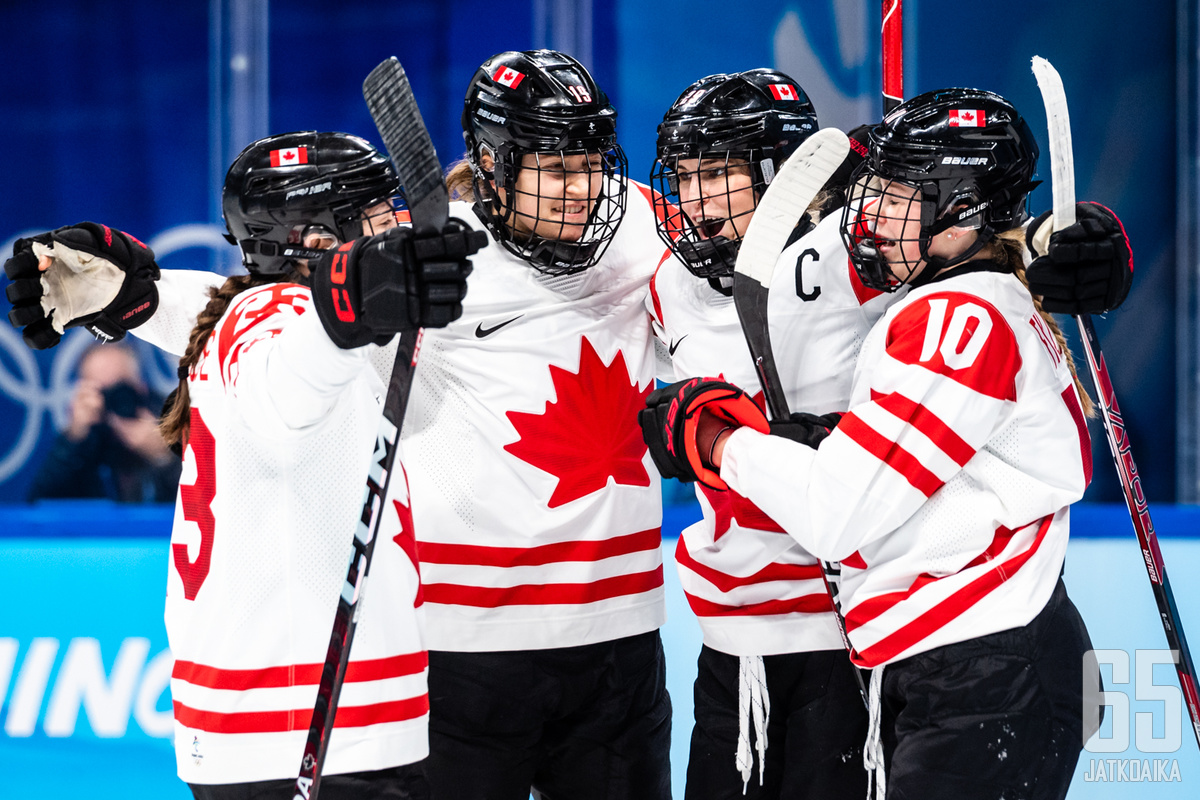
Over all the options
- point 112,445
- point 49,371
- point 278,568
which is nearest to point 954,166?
point 278,568

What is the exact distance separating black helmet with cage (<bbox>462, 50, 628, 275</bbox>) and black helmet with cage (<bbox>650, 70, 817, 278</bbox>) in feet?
0.35

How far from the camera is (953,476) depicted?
60.8 inches

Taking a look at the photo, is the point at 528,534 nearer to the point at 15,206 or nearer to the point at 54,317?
the point at 54,317

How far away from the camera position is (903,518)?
4.99 ft

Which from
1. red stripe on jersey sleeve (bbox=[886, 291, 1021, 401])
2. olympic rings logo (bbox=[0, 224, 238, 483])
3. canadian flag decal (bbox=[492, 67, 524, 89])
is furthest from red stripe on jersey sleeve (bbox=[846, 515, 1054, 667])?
olympic rings logo (bbox=[0, 224, 238, 483])

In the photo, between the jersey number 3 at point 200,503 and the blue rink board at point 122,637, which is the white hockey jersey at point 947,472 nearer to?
the jersey number 3 at point 200,503

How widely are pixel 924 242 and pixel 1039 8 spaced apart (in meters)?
4.13

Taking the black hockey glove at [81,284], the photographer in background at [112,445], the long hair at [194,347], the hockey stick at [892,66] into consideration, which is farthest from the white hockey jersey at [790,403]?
the photographer in background at [112,445]

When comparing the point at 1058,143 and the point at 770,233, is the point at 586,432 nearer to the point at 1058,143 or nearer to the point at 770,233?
the point at 770,233

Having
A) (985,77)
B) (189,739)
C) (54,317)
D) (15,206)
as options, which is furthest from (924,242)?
(15,206)

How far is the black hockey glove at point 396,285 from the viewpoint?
4.29 ft

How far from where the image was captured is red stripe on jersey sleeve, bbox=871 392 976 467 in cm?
149

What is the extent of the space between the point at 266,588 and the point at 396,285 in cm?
45

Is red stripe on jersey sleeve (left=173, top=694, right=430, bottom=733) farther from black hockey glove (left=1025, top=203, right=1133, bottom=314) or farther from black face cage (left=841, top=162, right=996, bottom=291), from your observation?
black hockey glove (left=1025, top=203, right=1133, bottom=314)
